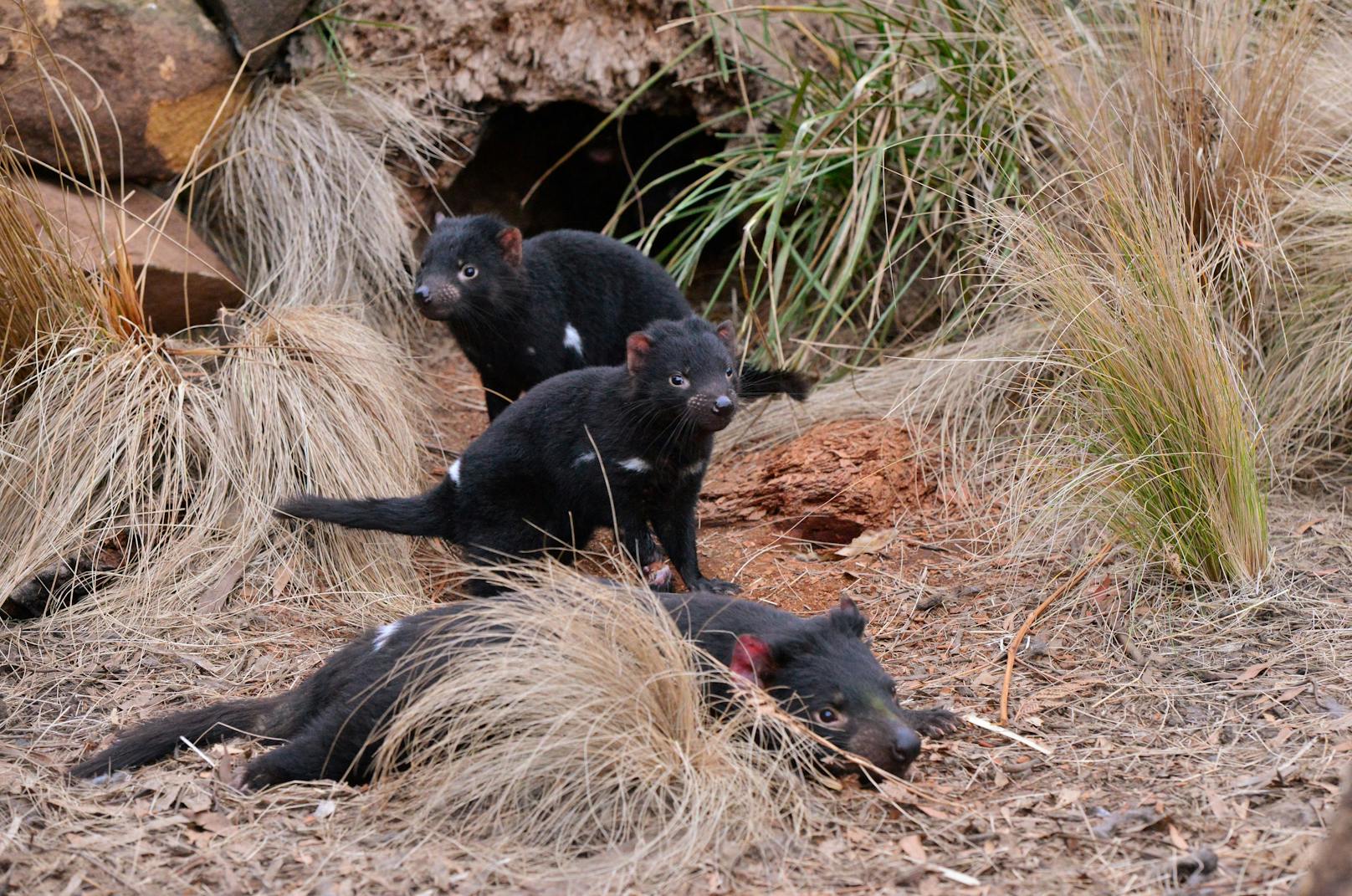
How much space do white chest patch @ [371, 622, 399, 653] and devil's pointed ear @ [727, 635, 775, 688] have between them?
89 cm

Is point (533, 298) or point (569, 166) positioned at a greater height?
point (569, 166)

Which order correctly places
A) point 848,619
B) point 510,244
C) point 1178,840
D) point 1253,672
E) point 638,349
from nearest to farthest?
point 1178,840, point 848,619, point 1253,672, point 638,349, point 510,244

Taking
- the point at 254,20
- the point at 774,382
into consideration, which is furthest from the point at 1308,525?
the point at 254,20

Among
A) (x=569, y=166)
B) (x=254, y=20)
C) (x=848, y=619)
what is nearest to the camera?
(x=848, y=619)

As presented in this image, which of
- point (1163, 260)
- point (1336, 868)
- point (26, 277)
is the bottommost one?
point (1336, 868)

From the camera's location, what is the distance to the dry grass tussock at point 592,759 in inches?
111

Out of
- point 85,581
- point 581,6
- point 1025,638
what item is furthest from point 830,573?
point 581,6

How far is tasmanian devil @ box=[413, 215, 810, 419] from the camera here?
5234 mm

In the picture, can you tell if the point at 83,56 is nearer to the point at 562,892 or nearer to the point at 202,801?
the point at 202,801

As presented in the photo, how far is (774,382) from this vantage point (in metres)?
4.96

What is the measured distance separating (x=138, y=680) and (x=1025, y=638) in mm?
2653

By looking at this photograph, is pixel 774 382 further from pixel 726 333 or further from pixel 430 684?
pixel 430 684

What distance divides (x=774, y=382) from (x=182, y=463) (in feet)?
7.09

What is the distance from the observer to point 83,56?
218 inches
